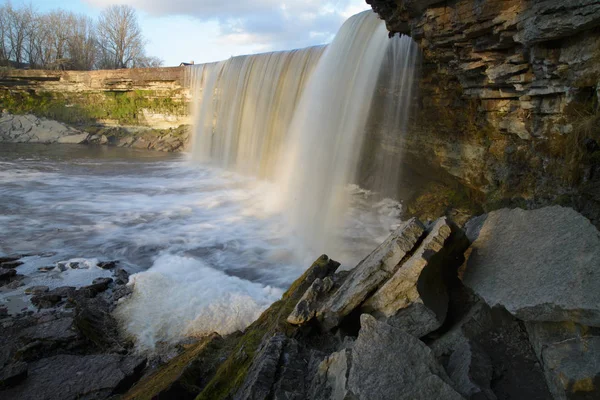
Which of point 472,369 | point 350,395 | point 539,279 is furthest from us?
point 539,279

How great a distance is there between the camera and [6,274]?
20.7ft

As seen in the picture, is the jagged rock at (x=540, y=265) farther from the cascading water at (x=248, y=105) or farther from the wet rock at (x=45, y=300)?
the cascading water at (x=248, y=105)

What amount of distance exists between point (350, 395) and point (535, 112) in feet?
16.0

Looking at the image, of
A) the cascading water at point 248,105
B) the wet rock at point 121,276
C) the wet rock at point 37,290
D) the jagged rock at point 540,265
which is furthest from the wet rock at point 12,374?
the cascading water at point 248,105

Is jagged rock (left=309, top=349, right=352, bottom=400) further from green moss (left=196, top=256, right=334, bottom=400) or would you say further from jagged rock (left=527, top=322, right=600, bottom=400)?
jagged rock (left=527, top=322, right=600, bottom=400)

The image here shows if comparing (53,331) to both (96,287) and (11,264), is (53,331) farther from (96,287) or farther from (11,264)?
(11,264)

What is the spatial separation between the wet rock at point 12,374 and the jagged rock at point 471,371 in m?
4.10

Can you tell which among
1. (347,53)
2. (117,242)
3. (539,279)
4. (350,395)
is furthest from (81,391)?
(347,53)

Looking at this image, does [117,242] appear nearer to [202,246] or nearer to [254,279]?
[202,246]

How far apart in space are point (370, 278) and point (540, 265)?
4.56ft

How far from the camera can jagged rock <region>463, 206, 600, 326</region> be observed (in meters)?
2.66

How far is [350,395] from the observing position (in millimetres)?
2270

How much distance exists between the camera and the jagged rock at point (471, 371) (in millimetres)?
2365

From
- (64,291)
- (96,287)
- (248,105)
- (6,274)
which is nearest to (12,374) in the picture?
(64,291)
